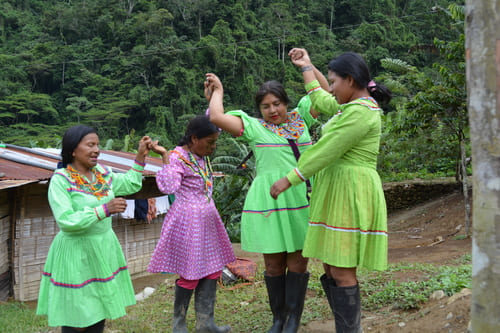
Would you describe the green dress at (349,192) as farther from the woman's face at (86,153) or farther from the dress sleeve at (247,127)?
the woman's face at (86,153)

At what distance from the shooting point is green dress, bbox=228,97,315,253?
282 centimetres

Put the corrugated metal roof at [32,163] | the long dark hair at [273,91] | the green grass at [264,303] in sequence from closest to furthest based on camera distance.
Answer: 1. the long dark hair at [273,91]
2. the green grass at [264,303]
3. the corrugated metal roof at [32,163]

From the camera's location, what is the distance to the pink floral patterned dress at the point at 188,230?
3146 millimetres

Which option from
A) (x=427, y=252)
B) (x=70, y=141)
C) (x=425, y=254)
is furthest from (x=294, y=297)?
(x=427, y=252)

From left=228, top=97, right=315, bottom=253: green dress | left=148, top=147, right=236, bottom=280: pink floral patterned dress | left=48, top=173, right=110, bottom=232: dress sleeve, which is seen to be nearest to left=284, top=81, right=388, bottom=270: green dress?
left=228, top=97, right=315, bottom=253: green dress

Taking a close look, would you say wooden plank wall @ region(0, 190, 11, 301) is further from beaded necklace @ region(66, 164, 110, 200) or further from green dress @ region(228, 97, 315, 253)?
green dress @ region(228, 97, 315, 253)

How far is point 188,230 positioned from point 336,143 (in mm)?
1381

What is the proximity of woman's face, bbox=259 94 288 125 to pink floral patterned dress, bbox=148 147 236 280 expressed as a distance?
0.67 meters

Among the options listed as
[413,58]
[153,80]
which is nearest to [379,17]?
[413,58]

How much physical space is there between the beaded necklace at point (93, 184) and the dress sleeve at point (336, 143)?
1.22 meters

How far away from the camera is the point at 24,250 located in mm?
6852

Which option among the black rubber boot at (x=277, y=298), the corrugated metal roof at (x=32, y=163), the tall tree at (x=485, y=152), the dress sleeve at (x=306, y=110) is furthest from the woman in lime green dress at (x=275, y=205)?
the corrugated metal roof at (x=32, y=163)

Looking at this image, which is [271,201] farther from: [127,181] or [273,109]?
[127,181]

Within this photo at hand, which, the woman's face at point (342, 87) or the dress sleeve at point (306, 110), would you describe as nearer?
the woman's face at point (342, 87)
